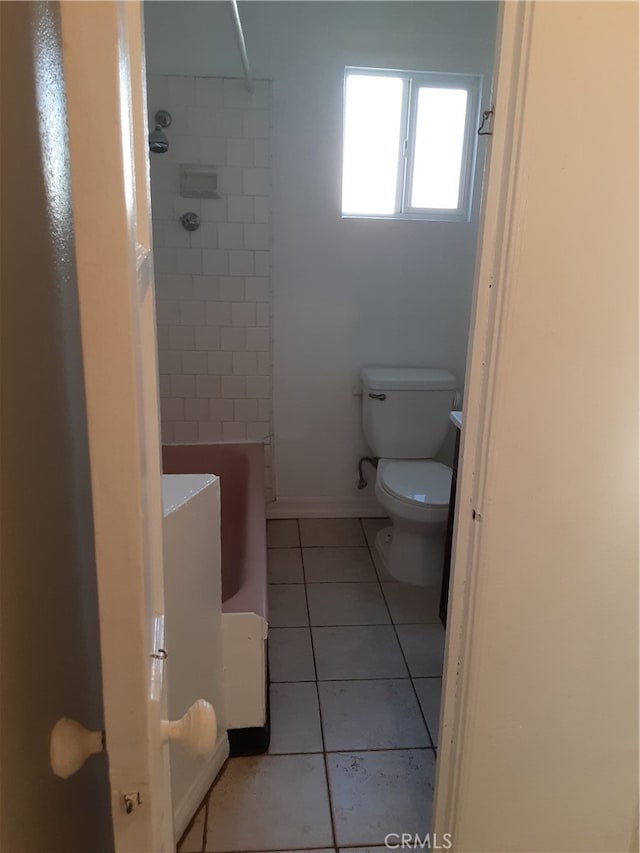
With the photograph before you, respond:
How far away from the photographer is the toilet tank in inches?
109

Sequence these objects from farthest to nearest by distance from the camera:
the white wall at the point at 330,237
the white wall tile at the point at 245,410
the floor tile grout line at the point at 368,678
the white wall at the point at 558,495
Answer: the white wall tile at the point at 245,410 < the white wall at the point at 330,237 < the floor tile grout line at the point at 368,678 < the white wall at the point at 558,495

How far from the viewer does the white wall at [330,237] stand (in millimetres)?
2512

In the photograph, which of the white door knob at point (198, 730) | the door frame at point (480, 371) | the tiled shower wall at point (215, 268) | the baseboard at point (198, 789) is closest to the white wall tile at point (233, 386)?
the tiled shower wall at point (215, 268)

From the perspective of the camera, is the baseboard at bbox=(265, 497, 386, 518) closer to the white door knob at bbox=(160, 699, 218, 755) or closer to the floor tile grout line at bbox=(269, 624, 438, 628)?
the floor tile grout line at bbox=(269, 624, 438, 628)

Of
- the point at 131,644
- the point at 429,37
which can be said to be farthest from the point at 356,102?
the point at 131,644

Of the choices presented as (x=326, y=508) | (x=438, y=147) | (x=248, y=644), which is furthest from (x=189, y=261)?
(x=248, y=644)

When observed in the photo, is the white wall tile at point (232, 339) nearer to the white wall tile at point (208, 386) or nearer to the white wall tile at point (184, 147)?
the white wall tile at point (208, 386)

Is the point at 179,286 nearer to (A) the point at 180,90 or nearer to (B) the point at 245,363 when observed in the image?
(B) the point at 245,363

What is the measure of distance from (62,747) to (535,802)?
1161 mm

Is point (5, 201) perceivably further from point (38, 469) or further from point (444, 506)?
point (444, 506)

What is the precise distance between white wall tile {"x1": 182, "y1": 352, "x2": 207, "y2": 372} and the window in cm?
95

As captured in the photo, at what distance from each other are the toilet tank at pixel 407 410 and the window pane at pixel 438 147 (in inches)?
33.3

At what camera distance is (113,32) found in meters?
0.40

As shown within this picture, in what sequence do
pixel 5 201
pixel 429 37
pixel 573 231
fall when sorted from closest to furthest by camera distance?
pixel 5 201 → pixel 573 231 → pixel 429 37
